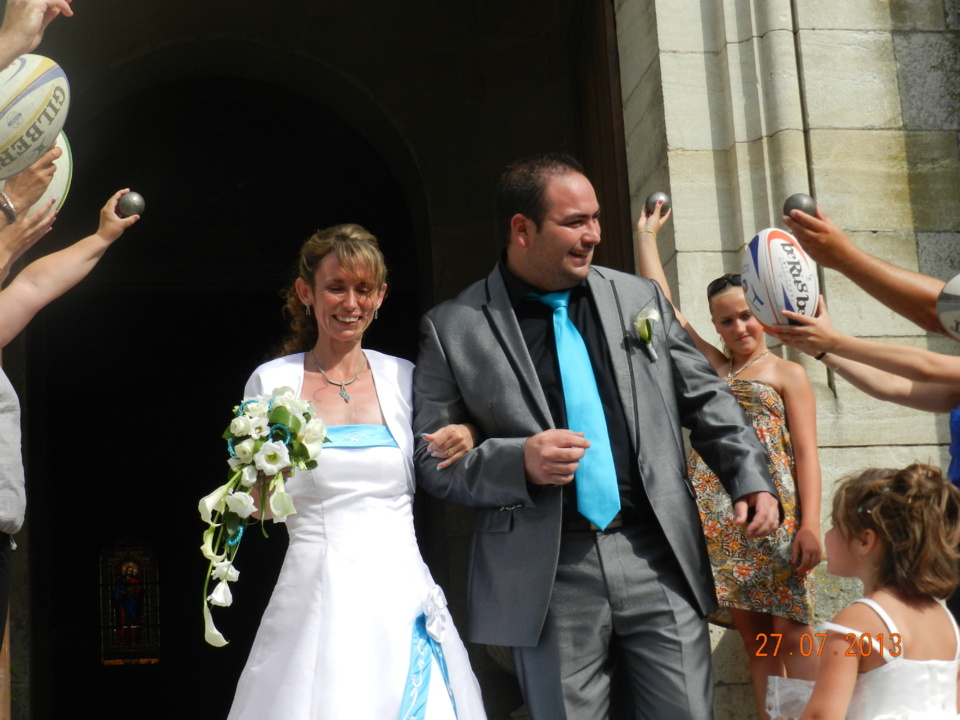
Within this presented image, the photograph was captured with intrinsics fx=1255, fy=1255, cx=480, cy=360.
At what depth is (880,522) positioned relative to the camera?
3246 millimetres

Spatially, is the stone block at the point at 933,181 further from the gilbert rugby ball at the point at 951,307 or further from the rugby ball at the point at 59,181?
the rugby ball at the point at 59,181

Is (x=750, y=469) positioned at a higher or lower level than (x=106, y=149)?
lower

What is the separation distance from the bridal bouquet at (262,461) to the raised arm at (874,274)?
1.60 meters

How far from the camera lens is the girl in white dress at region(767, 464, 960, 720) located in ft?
10.3

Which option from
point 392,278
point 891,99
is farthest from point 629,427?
point 392,278

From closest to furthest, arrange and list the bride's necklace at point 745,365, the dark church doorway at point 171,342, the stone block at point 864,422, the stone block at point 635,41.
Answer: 1. the bride's necklace at point 745,365
2. the stone block at point 864,422
3. the stone block at point 635,41
4. the dark church doorway at point 171,342

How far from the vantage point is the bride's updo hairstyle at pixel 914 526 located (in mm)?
3209

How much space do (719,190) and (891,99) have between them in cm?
85

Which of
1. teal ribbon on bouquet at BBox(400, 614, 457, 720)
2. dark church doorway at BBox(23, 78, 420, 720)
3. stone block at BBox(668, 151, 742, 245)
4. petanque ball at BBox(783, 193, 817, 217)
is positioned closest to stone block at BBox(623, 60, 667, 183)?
stone block at BBox(668, 151, 742, 245)

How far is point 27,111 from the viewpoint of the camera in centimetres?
392

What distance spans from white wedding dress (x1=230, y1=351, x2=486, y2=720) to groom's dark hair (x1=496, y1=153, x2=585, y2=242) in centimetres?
66

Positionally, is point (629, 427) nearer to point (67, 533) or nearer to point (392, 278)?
point (392, 278)

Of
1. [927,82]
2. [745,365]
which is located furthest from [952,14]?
[745,365]

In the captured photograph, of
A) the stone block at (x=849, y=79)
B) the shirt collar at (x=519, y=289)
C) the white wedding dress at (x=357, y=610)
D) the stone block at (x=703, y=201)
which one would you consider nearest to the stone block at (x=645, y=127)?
the stone block at (x=703, y=201)
